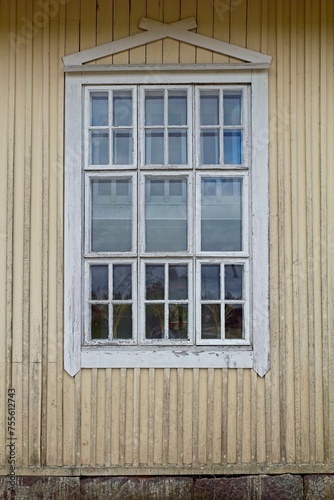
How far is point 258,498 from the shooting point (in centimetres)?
471

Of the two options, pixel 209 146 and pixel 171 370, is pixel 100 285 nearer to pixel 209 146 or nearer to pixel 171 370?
pixel 171 370

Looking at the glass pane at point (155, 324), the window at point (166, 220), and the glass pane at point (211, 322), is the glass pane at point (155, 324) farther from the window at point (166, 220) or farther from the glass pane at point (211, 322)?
the glass pane at point (211, 322)

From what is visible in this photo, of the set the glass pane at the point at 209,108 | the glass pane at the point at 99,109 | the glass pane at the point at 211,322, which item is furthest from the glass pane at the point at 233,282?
the glass pane at the point at 99,109

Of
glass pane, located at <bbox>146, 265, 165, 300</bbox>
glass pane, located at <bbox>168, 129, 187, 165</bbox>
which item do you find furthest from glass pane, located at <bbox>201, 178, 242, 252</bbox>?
glass pane, located at <bbox>146, 265, 165, 300</bbox>

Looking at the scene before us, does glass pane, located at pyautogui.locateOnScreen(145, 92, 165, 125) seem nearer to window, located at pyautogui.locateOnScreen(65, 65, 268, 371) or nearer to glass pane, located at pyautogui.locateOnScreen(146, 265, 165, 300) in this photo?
window, located at pyautogui.locateOnScreen(65, 65, 268, 371)

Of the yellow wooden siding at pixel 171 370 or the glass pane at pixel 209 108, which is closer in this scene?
the yellow wooden siding at pixel 171 370

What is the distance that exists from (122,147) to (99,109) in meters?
0.36

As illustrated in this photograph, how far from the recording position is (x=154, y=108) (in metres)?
4.89

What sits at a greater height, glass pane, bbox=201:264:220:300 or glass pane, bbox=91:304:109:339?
glass pane, bbox=201:264:220:300

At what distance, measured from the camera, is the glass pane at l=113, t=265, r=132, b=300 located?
15.9 ft

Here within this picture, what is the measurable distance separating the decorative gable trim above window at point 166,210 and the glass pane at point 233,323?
11mm

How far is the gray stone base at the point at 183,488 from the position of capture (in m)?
4.70

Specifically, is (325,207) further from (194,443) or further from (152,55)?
(194,443)

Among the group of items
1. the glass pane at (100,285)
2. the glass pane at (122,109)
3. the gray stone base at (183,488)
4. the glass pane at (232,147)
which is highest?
the glass pane at (122,109)
